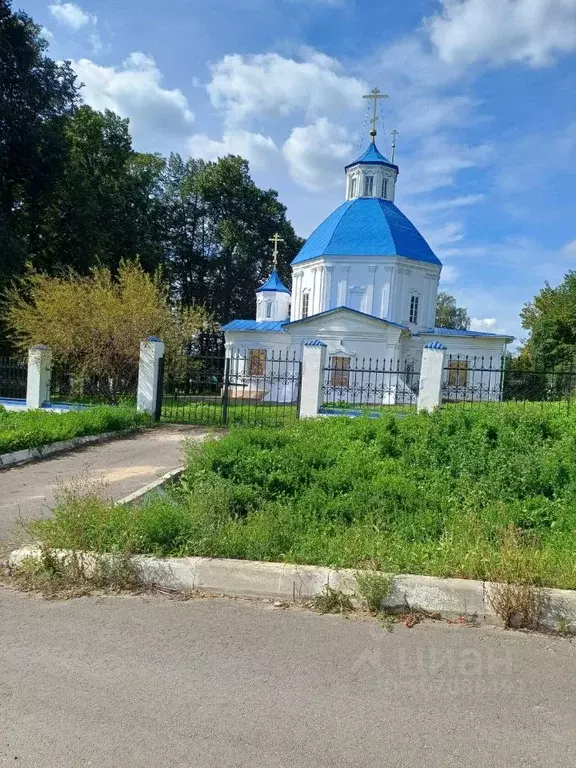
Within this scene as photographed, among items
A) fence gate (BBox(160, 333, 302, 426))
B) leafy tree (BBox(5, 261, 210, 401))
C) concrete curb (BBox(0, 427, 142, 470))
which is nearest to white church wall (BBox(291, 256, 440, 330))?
fence gate (BBox(160, 333, 302, 426))

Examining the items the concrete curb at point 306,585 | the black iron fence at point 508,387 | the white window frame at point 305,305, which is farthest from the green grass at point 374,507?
the white window frame at point 305,305

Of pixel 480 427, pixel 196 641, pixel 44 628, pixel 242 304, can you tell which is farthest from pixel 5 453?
pixel 242 304

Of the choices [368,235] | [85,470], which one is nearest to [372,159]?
[368,235]

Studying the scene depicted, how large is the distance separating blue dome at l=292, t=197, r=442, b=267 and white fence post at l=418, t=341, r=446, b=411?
1662cm

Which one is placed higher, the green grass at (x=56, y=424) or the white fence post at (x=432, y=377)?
the white fence post at (x=432, y=377)

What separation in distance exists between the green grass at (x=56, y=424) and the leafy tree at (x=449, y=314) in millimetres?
59798

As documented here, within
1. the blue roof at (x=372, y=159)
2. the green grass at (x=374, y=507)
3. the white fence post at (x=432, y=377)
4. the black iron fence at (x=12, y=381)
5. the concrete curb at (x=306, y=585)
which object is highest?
the blue roof at (x=372, y=159)

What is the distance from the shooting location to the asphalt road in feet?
7.47

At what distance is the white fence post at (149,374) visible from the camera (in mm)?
12633

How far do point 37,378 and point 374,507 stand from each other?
10767 mm

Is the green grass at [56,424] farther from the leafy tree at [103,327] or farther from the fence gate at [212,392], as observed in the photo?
the leafy tree at [103,327]

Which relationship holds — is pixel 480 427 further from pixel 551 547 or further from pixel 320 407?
pixel 320 407

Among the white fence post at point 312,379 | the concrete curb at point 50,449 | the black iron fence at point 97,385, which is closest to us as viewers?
the concrete curb at point 50,449

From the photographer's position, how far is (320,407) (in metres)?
12.3
